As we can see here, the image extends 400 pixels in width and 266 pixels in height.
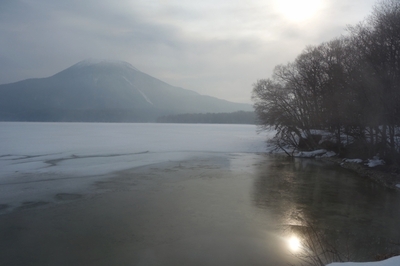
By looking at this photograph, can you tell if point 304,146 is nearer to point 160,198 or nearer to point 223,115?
point 160,198

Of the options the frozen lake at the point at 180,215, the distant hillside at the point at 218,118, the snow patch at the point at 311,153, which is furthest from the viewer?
the distant hillside at the point at 218,118

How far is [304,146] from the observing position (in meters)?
34.6

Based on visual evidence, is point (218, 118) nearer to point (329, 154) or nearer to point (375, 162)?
point (329, 154)

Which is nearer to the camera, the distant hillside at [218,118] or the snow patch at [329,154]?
the snow patch at [329,154]

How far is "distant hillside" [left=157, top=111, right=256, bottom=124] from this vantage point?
13188 centimetres

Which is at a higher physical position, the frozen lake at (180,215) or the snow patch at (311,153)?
the frozen lake at (180,215)

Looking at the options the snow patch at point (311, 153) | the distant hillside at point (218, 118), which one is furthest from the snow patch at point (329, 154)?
the distant hillside at point (218, 118)

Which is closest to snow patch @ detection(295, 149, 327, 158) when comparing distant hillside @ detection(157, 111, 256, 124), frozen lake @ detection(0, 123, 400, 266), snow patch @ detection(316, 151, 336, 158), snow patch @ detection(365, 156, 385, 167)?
snow patch @ detection(316, 151, 336, 158)

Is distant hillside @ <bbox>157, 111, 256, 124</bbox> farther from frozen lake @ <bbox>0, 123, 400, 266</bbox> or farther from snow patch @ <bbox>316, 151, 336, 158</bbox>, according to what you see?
frozen lake @ <bbox>0, 123, 400, 266</bbox>

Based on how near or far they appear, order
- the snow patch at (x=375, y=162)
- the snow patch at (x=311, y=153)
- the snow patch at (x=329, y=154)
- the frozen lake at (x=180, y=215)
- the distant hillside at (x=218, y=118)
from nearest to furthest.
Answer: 1. the frozen lake at (x=180, y=215)
2. the snow patch at (x=375, y=162)
3. the snow patch at (x=329, y=154)
4. the snow patch at (x=311, y=153)
5. the distant hillside at (x=218, y=118)

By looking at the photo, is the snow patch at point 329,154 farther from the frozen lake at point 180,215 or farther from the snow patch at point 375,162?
the frozen lake at point 180,215

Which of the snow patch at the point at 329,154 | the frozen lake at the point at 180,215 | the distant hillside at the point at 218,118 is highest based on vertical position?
the distant hillside at the point at 218,118

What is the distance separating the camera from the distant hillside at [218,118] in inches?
5192

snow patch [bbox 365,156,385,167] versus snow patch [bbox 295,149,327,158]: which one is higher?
snow patch [bbox 365,156,385,167]
